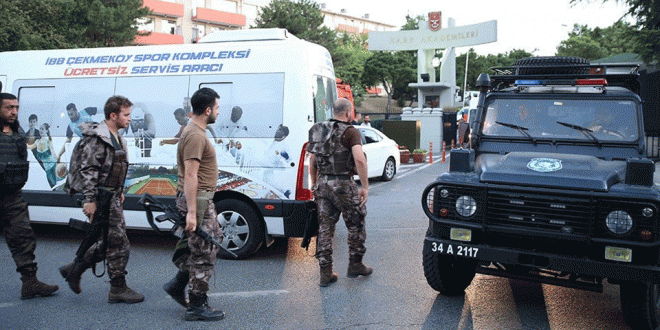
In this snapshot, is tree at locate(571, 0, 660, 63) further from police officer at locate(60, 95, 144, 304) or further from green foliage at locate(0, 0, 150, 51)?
green foliage at locate(0, 0, 150, 51)

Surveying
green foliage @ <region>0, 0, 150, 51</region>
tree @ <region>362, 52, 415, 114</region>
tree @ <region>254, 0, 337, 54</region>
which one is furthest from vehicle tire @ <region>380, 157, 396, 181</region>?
tree @ <region>362, 52, 415, 114</region>

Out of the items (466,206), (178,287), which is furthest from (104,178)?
(466,206)

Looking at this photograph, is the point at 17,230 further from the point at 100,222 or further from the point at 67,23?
the point at 67,23

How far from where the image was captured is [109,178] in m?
5.09

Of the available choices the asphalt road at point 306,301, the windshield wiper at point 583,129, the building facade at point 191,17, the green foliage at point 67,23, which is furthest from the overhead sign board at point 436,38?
the windshield wiper at point 583,129

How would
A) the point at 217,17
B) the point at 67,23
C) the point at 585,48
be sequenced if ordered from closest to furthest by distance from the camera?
the point at 67,23
the point at 585,48
the point at 217,17

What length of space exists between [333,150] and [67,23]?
25.8m

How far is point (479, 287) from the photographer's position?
223 inches

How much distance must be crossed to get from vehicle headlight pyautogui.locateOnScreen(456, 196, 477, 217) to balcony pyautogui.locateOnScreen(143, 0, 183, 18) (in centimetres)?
5394

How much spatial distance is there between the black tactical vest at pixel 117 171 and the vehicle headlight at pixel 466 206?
2.89m

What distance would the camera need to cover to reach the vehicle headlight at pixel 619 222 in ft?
13.6

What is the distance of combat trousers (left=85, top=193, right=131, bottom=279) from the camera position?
5070 mm

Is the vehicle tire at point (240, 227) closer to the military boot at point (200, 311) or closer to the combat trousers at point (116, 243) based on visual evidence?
the combat trousers at point (116, 243)

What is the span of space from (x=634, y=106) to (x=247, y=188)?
13.2 feet
